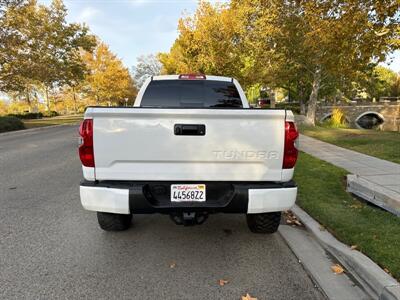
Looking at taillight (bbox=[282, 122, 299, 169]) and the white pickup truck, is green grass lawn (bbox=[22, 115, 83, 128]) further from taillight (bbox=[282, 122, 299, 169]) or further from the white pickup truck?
taillight (bbox=[282, 122, 299, 169])

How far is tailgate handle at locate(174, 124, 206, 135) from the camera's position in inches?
127

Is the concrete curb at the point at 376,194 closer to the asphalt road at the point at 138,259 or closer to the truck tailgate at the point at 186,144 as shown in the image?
the asphalt road at the point at 138,259

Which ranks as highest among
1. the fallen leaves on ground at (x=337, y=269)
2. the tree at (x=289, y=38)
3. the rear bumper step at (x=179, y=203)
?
the tree at (x=289, y=38)

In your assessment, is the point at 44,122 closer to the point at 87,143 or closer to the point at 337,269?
the point at 87,143

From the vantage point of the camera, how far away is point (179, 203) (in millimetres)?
3322

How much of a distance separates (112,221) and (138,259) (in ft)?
2.50

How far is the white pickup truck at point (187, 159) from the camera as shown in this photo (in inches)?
126

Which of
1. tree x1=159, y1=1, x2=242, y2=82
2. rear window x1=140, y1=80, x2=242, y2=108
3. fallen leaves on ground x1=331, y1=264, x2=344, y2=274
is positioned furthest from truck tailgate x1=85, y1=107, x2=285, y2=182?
tree x1=159, y1=1, x2=242, y2=82

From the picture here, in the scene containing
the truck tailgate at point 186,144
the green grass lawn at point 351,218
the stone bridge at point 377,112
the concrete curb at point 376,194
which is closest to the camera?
the truck tailgate at point 186,144

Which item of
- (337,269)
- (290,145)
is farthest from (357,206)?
(290,145)

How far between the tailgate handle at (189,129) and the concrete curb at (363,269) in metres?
1.93

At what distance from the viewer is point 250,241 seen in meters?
4.07

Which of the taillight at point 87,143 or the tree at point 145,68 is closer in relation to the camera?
the taillight at point 87,143

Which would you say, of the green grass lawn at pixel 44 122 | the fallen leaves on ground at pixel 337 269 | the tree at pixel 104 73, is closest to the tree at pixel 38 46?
the green grass lawn at pixel 44 122
